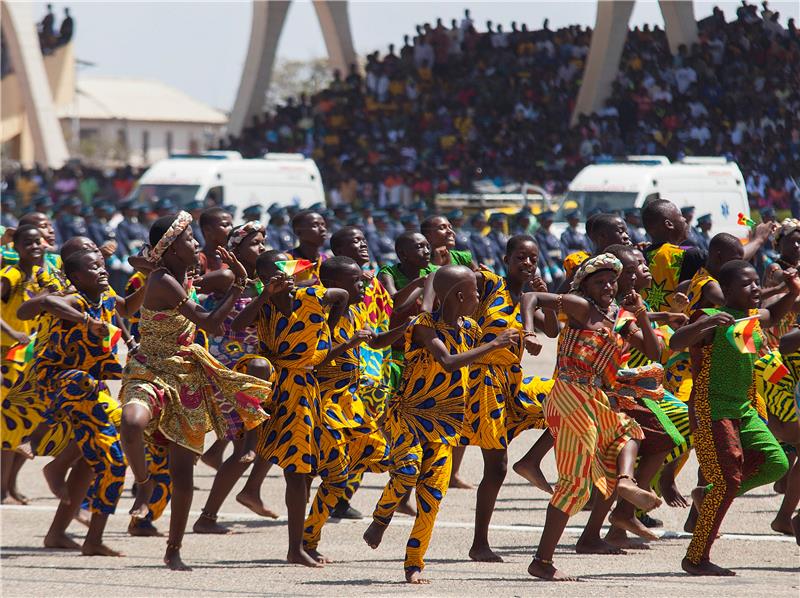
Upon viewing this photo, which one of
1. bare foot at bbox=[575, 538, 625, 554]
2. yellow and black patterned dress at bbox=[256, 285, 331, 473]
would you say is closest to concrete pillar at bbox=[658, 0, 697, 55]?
bare foot at bbox=[575, 538, 625, 554]

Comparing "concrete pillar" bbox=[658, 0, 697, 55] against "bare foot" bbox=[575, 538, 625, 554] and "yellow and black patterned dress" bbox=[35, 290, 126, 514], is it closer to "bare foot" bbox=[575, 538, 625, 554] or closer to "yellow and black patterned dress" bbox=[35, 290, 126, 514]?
"bare foot" bbox=[575, 538, 625, 554]

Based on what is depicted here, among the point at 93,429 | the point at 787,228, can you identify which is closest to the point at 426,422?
the point at 93,429

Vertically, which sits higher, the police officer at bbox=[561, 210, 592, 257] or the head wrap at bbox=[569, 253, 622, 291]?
the head wrap at bbox=[569, 253, 622, 291]

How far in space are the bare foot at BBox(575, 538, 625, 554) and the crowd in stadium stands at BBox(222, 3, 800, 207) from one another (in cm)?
2088

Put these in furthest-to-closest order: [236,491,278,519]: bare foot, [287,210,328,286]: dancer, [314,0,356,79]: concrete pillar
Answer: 1. [314,0,356,79]: concrete pillar
2. [287,210,328,286]: dancer
3. [236,491,278,519]: bare foot

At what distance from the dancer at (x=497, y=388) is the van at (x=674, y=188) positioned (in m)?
14.0

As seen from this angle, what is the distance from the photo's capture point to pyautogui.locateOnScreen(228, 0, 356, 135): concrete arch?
42875 mm

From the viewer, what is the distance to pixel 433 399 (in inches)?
279

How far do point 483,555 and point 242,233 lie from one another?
2207 millimetres

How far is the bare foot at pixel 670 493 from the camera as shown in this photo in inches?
341

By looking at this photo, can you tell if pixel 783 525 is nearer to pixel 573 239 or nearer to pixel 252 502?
pixel 252 502

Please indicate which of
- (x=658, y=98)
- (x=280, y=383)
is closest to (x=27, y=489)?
(x=280, y=383)

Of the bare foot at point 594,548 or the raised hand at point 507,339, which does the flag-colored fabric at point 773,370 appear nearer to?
the bare foot at point 594,548

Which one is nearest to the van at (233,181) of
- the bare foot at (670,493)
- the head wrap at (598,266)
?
the bare foot at (670,493)
